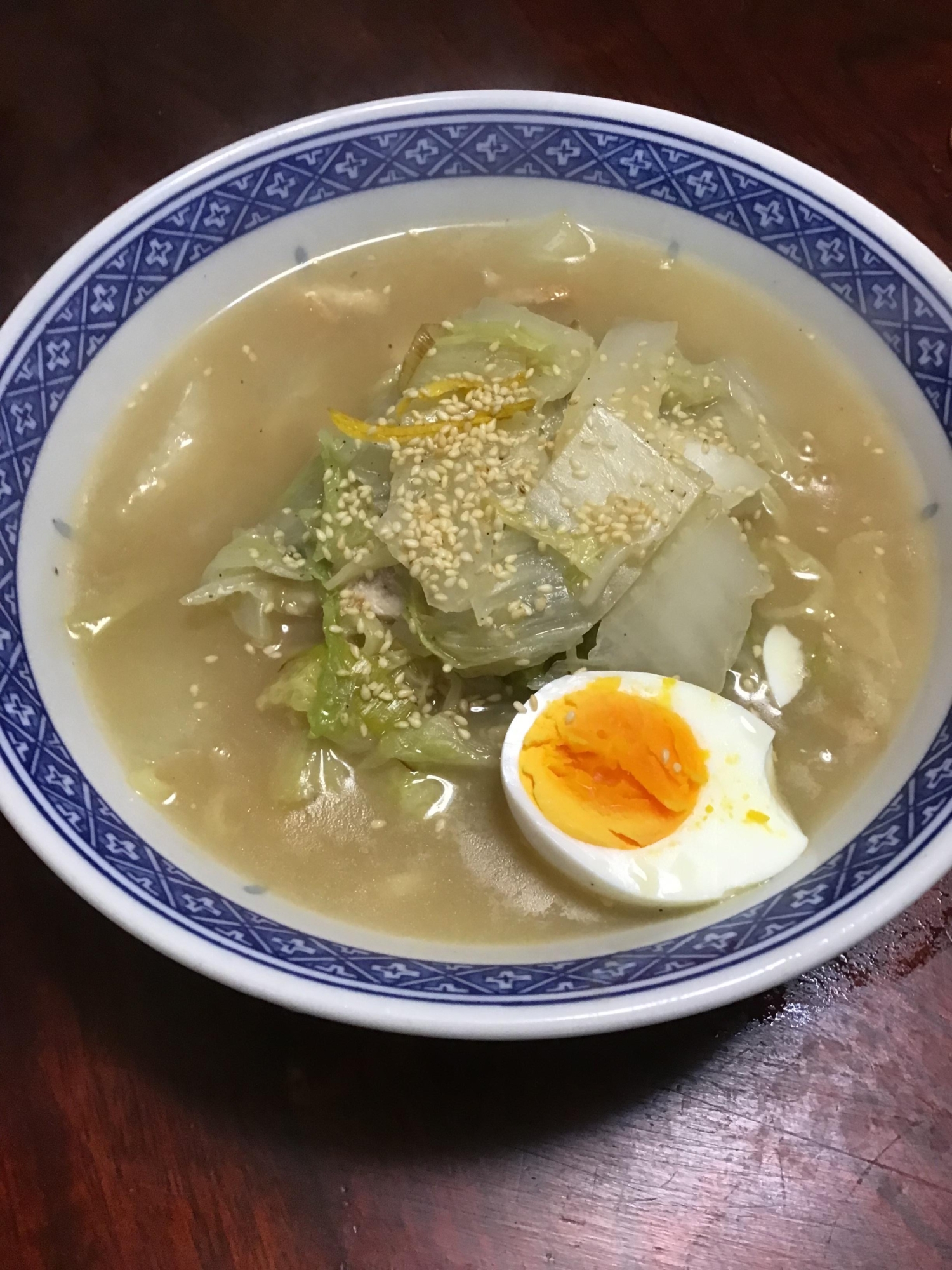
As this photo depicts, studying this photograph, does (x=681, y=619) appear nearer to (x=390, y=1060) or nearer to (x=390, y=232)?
(x=390, y=1060)

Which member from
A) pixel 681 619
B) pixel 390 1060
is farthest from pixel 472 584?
pixel 390 1060

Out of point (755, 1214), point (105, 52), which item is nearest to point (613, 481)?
point (755, 1214)

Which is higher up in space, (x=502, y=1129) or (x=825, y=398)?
(x=825, y=398)

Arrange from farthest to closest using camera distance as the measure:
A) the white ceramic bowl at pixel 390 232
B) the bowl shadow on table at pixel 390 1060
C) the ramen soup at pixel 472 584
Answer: the ramen soup at pixel 472 584, the bowl shadow on table at pixel 390 1060, the white ceramic bowl at pixel 390 232

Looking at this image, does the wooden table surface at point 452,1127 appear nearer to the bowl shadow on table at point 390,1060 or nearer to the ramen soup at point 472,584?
the bowl shadow on table at point 390,1060

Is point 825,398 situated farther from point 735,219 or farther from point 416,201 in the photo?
point 416,201

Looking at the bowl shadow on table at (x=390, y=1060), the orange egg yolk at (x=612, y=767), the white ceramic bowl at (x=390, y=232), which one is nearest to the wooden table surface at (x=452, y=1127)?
the bowl shadow on table at (x=390, y=1060)
